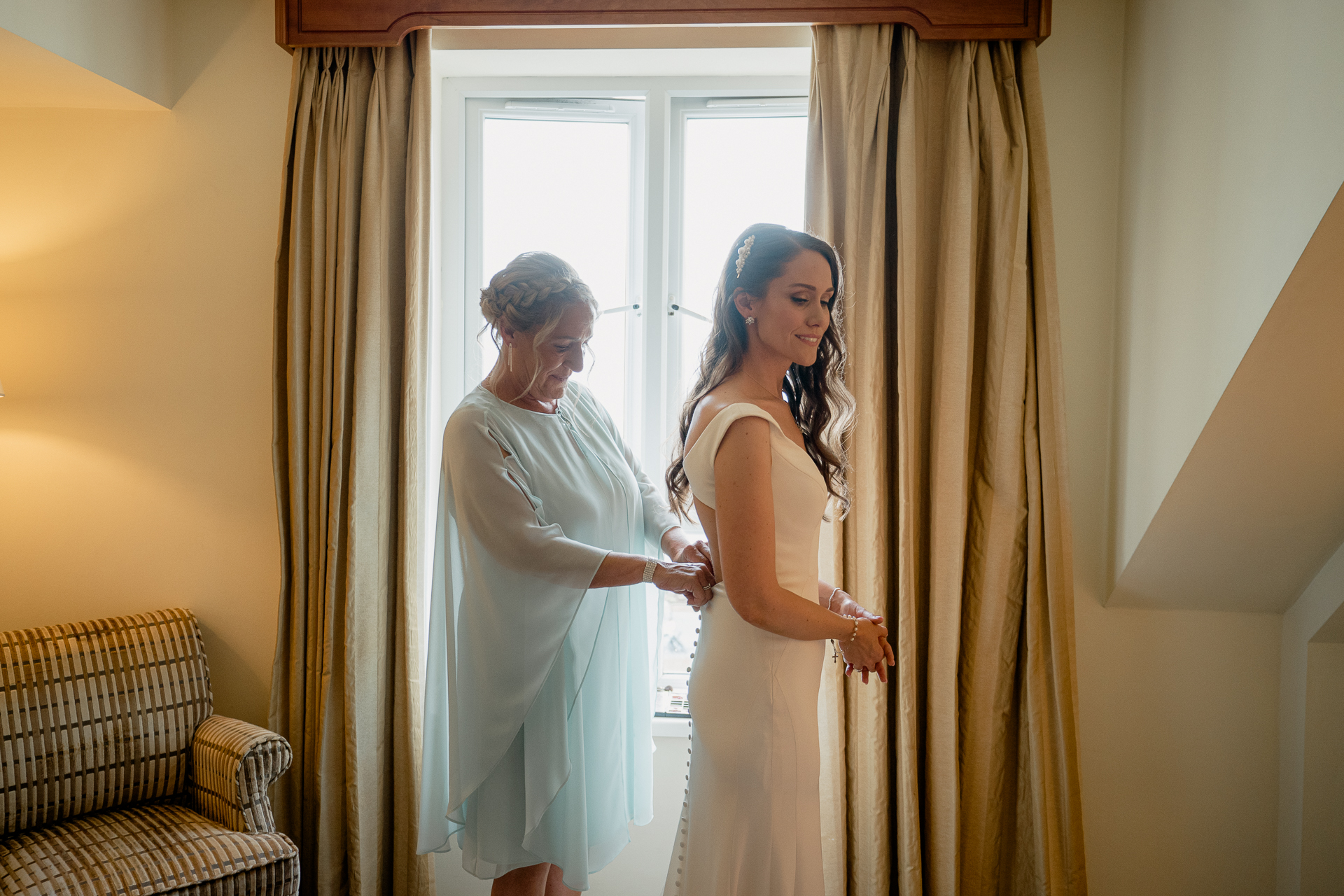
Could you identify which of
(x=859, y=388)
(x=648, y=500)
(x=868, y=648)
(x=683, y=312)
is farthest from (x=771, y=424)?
(x=683, y=312)

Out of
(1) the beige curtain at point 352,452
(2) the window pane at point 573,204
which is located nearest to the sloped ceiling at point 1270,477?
(2) the window pane at point 573,204

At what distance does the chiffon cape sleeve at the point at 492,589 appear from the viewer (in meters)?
1.61

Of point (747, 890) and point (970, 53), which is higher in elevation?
point (970, 53)

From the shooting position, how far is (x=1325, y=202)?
136cm

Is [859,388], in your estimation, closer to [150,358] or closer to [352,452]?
[352,452]

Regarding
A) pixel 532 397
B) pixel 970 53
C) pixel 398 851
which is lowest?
pixel 398 851

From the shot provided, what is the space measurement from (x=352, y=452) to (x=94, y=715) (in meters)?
0.89

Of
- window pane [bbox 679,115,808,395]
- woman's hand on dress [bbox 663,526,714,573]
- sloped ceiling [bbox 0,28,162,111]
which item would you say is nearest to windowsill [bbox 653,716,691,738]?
woman's hand on dress [bbox 663,526,714,573]

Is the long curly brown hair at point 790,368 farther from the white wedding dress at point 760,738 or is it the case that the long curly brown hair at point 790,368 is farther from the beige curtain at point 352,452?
the beige curtain at point 352,452

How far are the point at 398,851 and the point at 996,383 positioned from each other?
1.98 meters

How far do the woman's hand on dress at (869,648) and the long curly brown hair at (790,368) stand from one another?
0.28 meters

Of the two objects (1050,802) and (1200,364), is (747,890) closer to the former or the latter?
(1050,802)

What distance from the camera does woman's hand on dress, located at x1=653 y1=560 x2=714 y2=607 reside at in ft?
4.91

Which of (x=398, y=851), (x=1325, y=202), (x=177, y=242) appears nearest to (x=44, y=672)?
(x=398, y=851)
